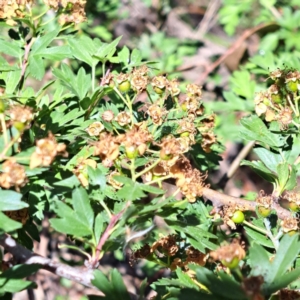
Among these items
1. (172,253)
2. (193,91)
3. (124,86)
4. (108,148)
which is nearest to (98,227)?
(108,148)

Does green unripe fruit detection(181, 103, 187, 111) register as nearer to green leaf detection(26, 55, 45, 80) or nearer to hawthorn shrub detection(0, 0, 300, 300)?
hawthorn shrub detection(0, 0, 300, 300)

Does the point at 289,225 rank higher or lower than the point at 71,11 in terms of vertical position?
lower

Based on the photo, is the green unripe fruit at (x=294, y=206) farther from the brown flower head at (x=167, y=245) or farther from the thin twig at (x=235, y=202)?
the brown flower head at (x=167, y=245)

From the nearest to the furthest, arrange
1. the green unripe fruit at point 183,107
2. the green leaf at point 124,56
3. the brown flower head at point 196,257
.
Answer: the brown flower head at point 196,257 → the green unripe fruit at point 183,107 → the green leaf at point 124,56

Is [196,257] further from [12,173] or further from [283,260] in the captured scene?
[12,173]

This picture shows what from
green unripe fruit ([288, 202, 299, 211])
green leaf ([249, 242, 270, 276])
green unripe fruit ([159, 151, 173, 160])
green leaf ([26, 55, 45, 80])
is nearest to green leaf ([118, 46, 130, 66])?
green leaf ([26, 55, 45, 80])

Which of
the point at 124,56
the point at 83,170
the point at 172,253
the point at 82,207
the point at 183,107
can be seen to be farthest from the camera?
the point at 124,56

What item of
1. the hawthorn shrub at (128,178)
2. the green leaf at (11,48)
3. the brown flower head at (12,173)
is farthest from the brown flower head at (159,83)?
the brown flower head at (12,173)
